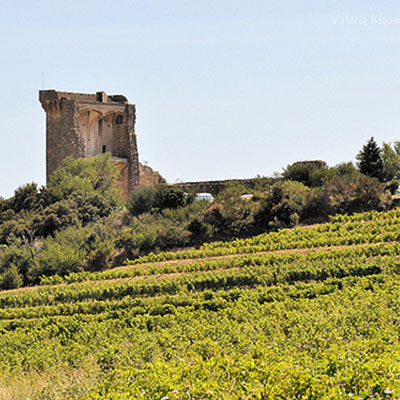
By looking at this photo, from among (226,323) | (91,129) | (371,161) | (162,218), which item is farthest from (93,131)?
(226,323)

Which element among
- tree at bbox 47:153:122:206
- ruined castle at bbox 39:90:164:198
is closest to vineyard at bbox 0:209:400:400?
tree at bbox 47:153:122:206

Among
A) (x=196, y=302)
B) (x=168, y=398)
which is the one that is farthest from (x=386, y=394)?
(x=196, y=302)

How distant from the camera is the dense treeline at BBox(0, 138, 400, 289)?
2558 centimetres

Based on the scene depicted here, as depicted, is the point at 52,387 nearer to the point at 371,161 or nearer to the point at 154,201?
the point at 154,201

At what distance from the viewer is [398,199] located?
2670 centimetres

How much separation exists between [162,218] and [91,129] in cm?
1567

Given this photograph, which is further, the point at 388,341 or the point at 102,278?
the point at 102,278

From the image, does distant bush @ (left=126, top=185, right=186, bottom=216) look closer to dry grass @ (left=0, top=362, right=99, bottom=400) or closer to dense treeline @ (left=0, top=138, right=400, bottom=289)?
dense treeline @ (left=0, top=138, right=400, bottom=289)

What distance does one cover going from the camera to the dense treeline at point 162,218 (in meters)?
25.6

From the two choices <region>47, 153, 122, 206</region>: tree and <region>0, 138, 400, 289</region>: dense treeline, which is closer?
<region>0, 138, 400, 289</region>: dense treeline

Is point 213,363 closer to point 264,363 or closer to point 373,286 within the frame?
point 264,363

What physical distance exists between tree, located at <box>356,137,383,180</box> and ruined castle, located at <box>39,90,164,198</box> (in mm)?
16115

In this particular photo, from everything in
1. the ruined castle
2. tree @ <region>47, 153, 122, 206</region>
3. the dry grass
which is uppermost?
the ruined castle

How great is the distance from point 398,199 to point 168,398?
22510 mm
